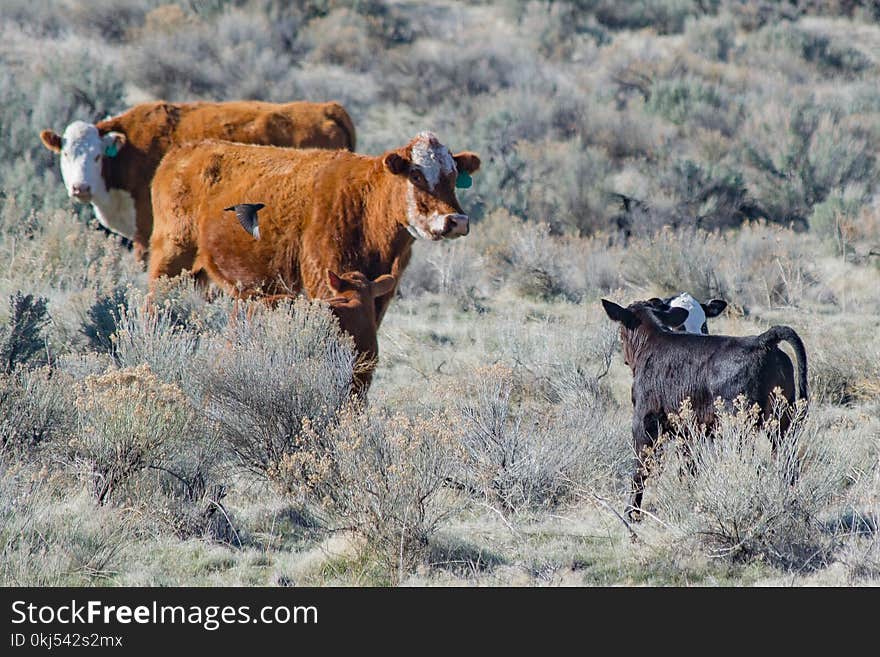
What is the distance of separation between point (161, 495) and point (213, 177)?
3585 millimetres

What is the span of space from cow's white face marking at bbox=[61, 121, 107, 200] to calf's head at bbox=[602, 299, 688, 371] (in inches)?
256

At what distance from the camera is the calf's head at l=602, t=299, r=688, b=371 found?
23.1ft

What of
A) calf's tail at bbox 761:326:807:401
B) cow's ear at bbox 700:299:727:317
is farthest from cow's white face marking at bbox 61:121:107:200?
calf's tail at bbox 761:326:807:401

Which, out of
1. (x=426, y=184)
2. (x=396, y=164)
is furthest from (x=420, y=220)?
(x=396, y=164)

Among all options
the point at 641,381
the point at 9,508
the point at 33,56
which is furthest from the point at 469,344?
the point at 33,56

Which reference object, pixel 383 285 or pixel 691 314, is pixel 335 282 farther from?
pixel 691 314

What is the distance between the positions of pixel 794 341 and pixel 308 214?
3.74 m

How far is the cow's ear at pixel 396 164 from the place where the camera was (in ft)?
27.6

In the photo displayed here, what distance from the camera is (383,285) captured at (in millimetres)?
8086

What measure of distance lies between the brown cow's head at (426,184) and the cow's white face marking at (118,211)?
14.2 feet

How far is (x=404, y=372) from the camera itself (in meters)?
9.80

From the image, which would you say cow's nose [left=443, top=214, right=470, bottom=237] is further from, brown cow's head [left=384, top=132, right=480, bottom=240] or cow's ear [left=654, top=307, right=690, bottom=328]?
cow's ear [left=654, top=307, right=690, bottom=328]

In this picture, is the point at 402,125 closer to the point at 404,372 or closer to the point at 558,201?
the point at 558,201

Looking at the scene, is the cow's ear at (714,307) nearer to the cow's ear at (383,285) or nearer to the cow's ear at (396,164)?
the cow's ear at (383,285)
